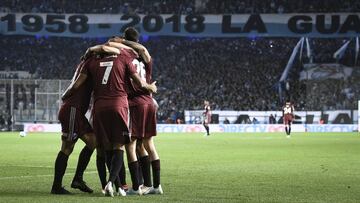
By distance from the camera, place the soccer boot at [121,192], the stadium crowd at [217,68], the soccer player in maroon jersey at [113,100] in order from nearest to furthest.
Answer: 1. the soccer player in maroon jersey at [113,100]
2. the soccer boot at [121,192]
3. the stadium crowd at [217,68]

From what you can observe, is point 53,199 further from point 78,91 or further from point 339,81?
point 339,81

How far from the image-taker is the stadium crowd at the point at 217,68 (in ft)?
184

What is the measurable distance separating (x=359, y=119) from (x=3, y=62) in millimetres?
26953

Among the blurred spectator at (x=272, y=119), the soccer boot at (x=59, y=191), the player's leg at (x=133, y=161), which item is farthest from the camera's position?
the blurred spectator at (x=272, y=119)

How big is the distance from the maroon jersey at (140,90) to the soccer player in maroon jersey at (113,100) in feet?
0.63

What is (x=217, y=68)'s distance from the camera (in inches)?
2363

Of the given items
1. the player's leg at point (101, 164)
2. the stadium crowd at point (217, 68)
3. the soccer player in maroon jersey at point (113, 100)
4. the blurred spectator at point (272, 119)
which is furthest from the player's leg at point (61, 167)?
the blurred spectator at point (272, 119)

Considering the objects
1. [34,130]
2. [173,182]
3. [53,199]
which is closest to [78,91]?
[53,199]

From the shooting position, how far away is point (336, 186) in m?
12.2

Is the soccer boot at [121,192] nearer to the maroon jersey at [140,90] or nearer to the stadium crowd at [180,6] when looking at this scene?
the maroon jersey at [140,90]

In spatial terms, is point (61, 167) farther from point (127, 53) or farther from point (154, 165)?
point (127, 53)

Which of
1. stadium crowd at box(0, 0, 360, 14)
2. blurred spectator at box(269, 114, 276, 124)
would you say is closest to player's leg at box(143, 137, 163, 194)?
blurred spectator at box(269, 114, 276, 124)

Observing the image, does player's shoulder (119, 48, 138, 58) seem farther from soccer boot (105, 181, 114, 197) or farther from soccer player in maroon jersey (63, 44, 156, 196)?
soccer boot (105, 181, 114, 197)

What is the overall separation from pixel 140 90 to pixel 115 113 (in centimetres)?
63
